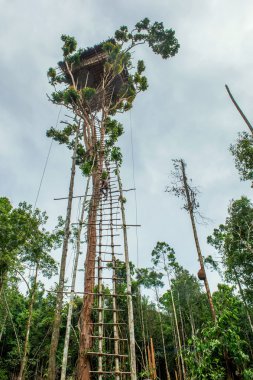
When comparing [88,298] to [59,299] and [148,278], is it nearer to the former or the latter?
[59,299]

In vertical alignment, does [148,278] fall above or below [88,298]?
above

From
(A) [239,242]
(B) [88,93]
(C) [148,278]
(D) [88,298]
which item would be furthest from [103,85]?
(C) [148,278]

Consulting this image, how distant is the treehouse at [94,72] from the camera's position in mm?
12070

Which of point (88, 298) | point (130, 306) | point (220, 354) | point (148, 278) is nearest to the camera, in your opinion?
point (130, 306)

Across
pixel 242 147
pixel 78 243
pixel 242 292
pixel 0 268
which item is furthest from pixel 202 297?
pixel 78 243

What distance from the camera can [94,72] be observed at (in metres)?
12.4

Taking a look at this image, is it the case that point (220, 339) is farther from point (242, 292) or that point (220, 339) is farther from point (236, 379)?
point (242, 292)

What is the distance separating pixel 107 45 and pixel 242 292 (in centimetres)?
1749

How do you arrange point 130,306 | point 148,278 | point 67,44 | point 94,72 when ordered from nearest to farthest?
point 130,306 → point 67,44 → point 94,72 → point 148,278

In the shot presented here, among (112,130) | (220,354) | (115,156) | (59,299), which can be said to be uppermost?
(112,130)

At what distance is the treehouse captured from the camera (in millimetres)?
12070

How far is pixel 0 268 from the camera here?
12.1 meters

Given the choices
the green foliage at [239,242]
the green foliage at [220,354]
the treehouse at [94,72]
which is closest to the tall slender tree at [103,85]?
the treehouse at [94,72]

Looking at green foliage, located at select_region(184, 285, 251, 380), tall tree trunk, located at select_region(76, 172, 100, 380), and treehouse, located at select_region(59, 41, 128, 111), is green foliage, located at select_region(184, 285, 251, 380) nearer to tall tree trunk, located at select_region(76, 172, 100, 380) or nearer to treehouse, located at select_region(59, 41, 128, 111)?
tall tree trunk, located at select_region(76, 172, 100, 380)
